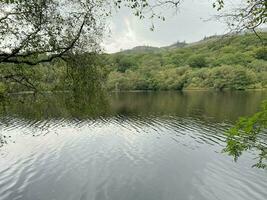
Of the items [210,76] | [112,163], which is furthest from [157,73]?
[112,163]

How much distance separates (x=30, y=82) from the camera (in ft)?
41.2

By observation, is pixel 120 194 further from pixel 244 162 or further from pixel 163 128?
pixel 163 128

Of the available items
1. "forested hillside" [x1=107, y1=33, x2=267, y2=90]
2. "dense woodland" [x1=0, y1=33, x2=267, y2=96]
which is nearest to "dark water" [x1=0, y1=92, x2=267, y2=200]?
"dense woodland" [x1=0, y1=33, x2=267, y2=96]

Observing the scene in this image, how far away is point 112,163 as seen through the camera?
1099 inches

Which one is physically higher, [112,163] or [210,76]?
[210,76]

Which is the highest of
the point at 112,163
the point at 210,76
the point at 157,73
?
the point at 157,73

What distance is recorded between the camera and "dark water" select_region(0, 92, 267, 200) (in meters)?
19.3

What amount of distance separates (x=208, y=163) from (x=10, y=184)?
16.8 metres

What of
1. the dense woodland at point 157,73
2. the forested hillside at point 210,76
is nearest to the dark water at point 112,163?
the dense woodland at point 157,73

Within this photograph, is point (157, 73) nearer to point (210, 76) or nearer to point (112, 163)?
point (210, 76)

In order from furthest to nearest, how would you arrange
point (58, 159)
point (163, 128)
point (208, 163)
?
1. point (163, 128)
2. point (58, 159)
3. point (208, 163)

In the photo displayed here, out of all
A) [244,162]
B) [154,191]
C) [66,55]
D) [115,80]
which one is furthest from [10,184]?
[115,80]

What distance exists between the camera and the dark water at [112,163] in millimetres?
19297

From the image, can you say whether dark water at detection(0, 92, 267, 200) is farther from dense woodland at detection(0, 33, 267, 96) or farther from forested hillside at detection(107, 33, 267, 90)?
forested hillside at detection(107, 33, 267, 90)
